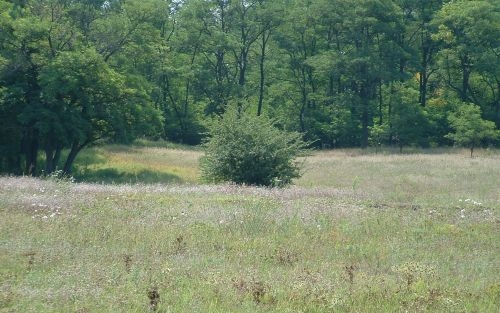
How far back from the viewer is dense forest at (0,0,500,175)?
41188 mm

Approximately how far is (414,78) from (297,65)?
13.0 metres

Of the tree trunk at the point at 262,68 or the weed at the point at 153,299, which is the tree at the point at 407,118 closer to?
the tree trunk at the point at 262,68

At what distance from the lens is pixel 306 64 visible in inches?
2643

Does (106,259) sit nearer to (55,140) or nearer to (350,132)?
(55,140)

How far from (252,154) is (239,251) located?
589 inches

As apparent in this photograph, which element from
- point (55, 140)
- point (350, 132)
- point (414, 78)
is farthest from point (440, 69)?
point (55, 140)

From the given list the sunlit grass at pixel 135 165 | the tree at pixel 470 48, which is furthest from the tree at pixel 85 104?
the tree at pixel 470 48

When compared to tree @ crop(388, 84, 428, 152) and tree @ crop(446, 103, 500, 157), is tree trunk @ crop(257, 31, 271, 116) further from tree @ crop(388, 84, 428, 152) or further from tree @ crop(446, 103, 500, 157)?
tree @ crop(446, 103, 500, 157)

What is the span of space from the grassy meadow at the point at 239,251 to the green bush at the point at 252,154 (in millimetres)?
6850

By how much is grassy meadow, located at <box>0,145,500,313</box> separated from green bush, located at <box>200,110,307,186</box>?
22.5ft

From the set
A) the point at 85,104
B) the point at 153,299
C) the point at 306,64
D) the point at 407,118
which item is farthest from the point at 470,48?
the point at 153,299

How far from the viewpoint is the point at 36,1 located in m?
38.6

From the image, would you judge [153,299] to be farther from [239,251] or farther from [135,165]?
[135,165]

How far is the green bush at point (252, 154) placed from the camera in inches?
1001
